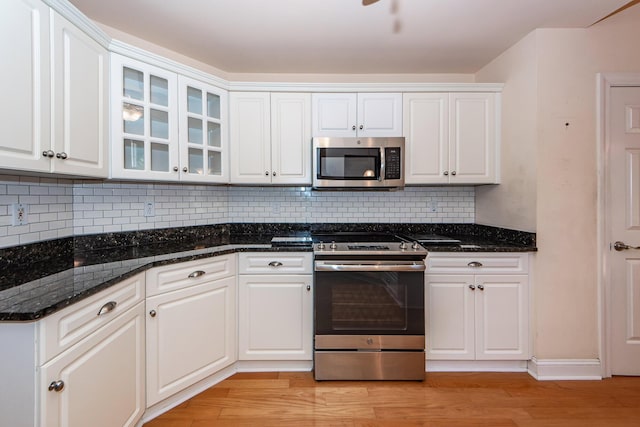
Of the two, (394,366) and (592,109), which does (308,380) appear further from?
(592,109)

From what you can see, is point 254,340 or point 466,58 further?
point 466,58

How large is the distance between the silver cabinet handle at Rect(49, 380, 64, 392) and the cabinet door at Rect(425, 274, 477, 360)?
2030 mm

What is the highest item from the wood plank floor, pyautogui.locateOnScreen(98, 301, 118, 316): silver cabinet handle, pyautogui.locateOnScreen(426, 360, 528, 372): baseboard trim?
pyautogui.locateOnScreen(98, 301, 118, 316): silver cabinet handle

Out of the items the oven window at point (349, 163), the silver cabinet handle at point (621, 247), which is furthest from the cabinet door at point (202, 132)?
the silver cabinet handle at point (621, 247)

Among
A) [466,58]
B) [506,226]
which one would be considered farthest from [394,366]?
[466,58]

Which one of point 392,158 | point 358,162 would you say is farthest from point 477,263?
point 358,162

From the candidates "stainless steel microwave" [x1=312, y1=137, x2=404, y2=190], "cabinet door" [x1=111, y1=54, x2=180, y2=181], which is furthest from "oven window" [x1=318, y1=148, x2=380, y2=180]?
"cabinet door" [x1=111, y1=54, x2=180, y2=181]

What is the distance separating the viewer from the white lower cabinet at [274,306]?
226 centimetres

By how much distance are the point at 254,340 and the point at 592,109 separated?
9.25 feet

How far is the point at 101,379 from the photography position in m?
1.36

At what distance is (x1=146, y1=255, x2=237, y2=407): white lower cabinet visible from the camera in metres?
1.79

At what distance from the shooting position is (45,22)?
4.64 ft

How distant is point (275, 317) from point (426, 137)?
5.96 feet

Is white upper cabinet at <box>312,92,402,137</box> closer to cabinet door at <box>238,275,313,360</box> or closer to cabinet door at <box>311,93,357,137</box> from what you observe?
cabinet door at <box>311,93,357,137</box>
